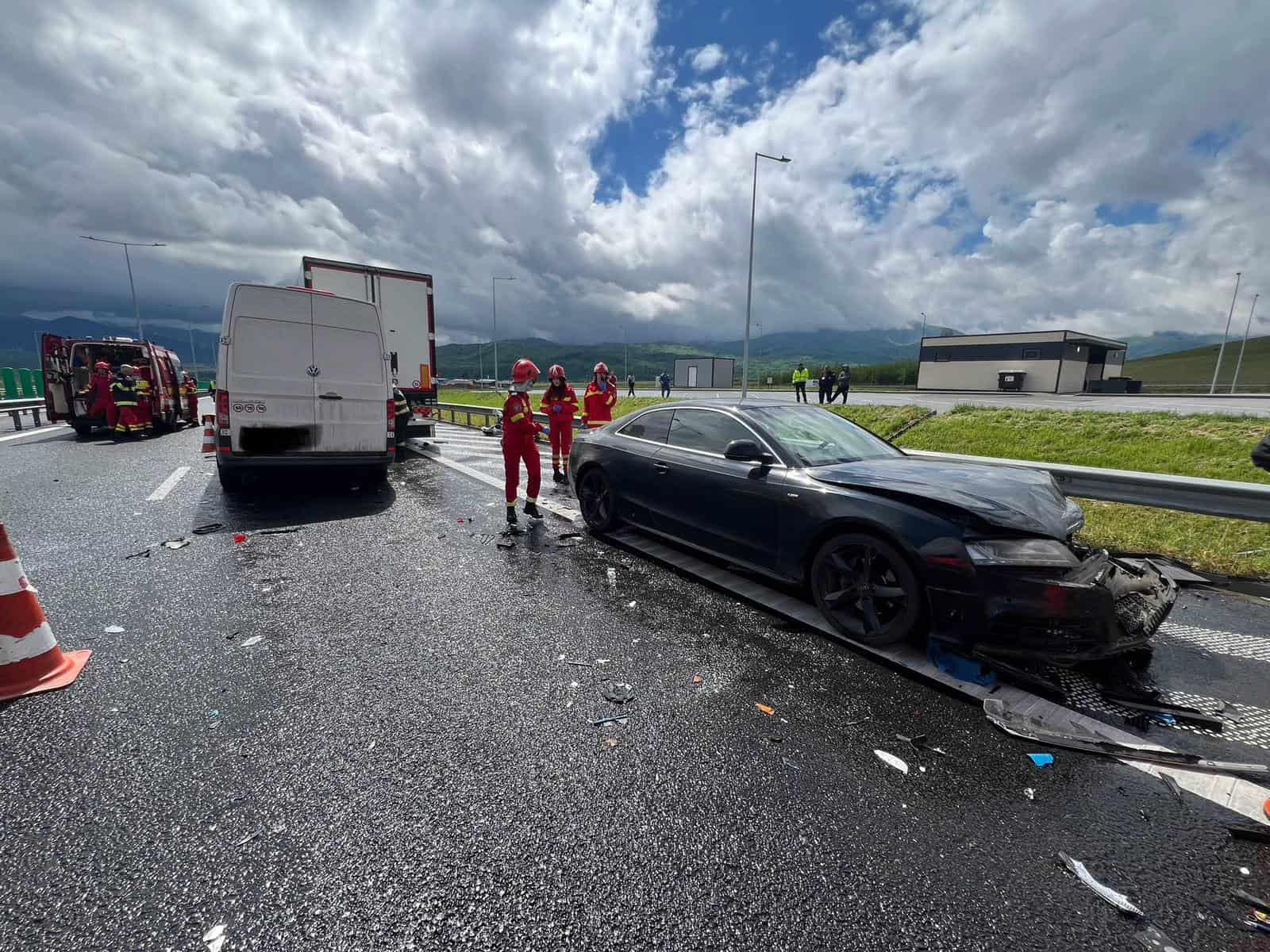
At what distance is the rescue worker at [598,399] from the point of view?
1043cm

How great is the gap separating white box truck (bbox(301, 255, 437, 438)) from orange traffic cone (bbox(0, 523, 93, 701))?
28.5ft

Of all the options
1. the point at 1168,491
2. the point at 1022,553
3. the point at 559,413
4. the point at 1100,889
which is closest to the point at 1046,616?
the point at 1022,553

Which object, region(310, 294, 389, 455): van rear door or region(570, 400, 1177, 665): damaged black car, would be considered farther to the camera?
region(310, 294, 389, 455): van rear door

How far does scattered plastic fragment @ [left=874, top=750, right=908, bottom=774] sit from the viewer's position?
94.3 inches

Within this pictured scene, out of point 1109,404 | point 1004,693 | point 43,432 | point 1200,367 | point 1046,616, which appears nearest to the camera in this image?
point 1046,616

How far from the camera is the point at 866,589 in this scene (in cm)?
344

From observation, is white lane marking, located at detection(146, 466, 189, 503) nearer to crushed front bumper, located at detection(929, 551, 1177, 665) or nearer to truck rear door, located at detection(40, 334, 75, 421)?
truck rear door, located at detection(40, 334, 75, 421)

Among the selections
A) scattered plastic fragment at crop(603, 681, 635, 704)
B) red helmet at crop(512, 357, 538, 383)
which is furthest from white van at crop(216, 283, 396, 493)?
scattered plastic fragment at crop(603, 681, 635, 704)

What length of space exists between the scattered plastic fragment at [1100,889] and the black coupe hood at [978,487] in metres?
1.61

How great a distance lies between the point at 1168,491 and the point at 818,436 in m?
3.25

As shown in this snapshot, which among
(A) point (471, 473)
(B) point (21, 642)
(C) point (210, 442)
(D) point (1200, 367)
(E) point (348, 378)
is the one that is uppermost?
(D) point (1200, 367)

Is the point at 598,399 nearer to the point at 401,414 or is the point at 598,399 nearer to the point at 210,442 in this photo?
the point at 401,414

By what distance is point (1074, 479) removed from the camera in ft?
17.3

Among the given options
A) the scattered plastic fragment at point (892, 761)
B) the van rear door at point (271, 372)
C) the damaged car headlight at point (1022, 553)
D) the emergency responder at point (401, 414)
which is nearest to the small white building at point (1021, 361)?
the emergency responder at point (401, 414)
